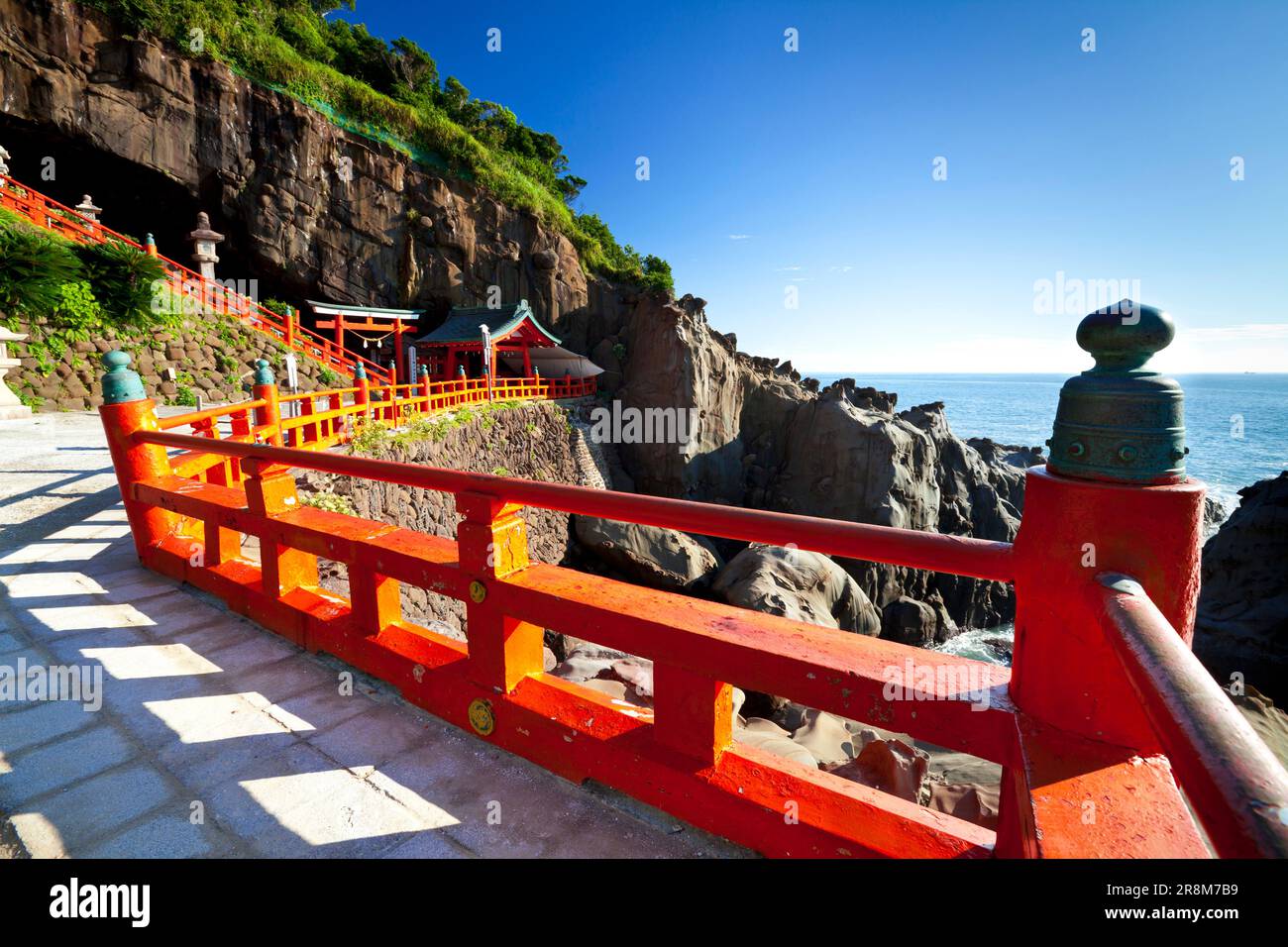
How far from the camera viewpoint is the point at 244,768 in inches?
81.7

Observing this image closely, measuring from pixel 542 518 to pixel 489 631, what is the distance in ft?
44.9

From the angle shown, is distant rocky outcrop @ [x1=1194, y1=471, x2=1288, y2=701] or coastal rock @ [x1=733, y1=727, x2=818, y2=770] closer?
coastal rock @ [x1=733, y1=727, x2=818, y2=770]

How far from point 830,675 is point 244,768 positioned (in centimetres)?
204

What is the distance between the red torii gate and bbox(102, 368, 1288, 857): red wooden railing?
1902cm

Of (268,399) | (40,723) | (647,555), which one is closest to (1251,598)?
(647,555)

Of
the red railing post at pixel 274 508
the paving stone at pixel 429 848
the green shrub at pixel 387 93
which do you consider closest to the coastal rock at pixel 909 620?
the green shrub at pixel 387 93

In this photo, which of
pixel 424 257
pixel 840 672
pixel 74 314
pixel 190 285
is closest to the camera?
pixel 840 672

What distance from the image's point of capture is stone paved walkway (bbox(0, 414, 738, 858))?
5.76ft

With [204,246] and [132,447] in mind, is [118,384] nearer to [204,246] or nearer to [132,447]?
[132,447]

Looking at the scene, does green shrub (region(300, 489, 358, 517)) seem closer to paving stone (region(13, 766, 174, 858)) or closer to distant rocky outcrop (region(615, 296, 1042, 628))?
paving stone (region(13, 766, 174, 858))

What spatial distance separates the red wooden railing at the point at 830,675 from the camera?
3.23 ft

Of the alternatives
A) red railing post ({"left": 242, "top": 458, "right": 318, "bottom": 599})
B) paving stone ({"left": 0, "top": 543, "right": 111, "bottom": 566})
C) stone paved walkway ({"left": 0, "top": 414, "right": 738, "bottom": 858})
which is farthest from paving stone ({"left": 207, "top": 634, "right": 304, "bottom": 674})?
paving stone ({"left": 0, "top": 543, "right": 111, "bottom": 566})

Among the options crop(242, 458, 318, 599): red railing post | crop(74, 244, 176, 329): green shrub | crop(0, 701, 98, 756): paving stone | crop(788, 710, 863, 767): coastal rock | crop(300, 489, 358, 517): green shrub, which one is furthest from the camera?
crop(74, 244, 176, 329): green shrub

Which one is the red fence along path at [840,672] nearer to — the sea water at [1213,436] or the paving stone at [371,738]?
the paving stone at [371,738]
